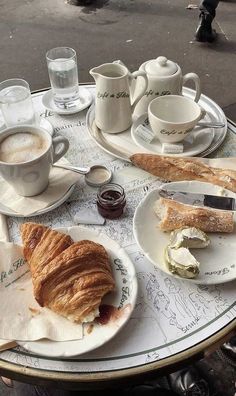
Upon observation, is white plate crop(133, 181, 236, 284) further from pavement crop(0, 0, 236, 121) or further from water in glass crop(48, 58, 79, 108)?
pavement crop(0, 0, 236, 121)

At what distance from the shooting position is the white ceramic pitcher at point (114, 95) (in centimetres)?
103

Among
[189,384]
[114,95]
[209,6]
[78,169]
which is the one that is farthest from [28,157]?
[209,6]

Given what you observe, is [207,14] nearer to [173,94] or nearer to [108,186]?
[173,94]

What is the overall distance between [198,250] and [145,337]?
208mm

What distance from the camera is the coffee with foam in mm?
898

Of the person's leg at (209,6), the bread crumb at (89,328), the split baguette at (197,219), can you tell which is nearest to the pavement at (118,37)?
the person's leg at (209,6)

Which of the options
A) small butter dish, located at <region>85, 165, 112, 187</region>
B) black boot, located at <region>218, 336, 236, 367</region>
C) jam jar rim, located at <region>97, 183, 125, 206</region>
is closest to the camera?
jam jar rim, located at <region>97, 183, 125, 206</region>

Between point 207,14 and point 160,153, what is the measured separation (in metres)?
2.04

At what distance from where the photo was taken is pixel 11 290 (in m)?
0.77

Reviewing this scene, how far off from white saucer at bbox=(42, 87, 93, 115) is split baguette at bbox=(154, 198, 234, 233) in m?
0.48

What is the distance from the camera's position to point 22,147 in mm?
917

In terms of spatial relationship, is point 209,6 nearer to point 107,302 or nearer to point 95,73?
point 95,73

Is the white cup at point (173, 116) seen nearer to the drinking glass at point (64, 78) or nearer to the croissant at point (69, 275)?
the drinking glass at point (64, 78)

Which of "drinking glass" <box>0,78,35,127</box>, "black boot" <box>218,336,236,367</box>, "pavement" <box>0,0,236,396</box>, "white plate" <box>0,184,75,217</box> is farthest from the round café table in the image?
"pavement" <box>0,0,236,396</box>
